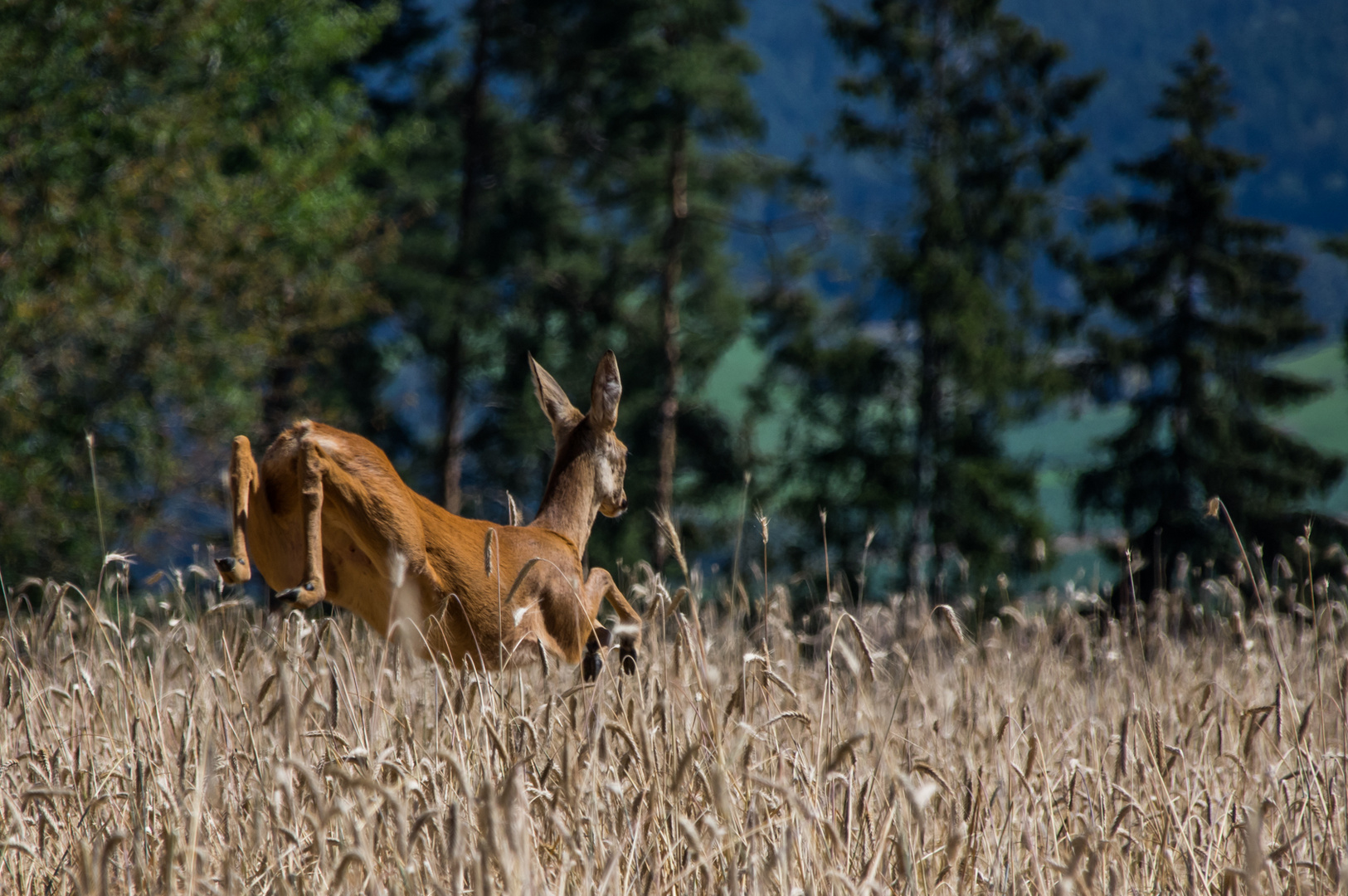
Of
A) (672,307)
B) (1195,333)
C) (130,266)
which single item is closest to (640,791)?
(130,266)

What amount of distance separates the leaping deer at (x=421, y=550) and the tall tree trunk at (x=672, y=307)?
53.1ft

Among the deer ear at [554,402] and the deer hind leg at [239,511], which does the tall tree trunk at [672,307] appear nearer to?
the deer ear at [554,402]

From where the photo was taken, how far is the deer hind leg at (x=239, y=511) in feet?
9.36

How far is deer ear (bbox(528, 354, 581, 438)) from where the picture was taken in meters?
3.98

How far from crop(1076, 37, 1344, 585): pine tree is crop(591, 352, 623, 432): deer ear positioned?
18.1 m

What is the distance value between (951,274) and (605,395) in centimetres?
1705

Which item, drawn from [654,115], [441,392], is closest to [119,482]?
[441,392]

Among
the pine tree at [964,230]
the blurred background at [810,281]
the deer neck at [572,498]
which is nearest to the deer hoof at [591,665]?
the deer neck at [572,498]

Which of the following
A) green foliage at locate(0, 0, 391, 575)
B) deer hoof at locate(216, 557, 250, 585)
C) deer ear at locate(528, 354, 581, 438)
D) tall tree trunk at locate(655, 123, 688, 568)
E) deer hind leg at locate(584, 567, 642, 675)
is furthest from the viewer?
tall tree trunk at locate(655, 123, 688, 568)

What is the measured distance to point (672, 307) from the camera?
20938 millimetres

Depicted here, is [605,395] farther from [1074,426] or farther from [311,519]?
[1074,426]

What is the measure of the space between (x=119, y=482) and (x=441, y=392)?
9.52 meters

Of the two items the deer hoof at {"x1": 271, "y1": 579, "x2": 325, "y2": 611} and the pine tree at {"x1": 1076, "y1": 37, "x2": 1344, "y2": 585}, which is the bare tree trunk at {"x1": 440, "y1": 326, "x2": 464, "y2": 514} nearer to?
the pine tree at {"x1": 1076, "y1": 37, "x2": 1344, "y2": 585}

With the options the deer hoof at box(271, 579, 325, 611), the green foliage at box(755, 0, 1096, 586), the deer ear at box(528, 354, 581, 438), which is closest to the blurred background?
the green foliage at box(755, 0, 1096, 586)
